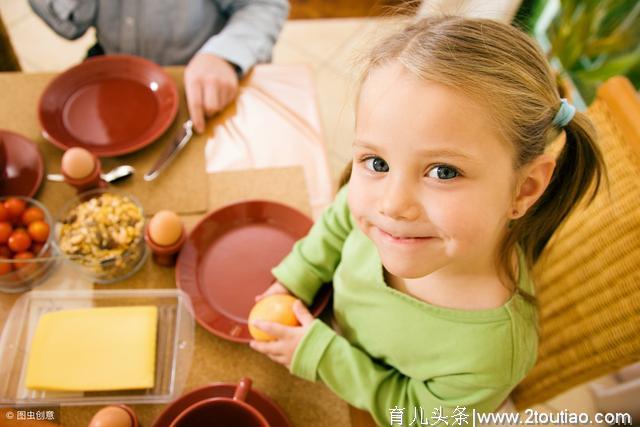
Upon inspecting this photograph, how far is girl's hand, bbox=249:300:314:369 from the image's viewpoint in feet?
2.43

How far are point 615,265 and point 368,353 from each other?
1.41 ft

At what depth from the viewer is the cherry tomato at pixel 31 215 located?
831 millimetres

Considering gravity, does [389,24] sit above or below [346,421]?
above

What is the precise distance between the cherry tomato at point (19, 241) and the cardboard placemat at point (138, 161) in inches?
4.1

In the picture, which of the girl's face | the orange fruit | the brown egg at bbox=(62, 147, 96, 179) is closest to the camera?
the girl's face

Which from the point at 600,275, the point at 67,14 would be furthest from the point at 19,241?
the point at 600,275

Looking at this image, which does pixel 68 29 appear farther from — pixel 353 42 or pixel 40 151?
pixel 353 42

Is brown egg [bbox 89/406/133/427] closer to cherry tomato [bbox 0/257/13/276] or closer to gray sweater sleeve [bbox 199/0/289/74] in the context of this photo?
cherry tomato [bbox 0/257/13/276]

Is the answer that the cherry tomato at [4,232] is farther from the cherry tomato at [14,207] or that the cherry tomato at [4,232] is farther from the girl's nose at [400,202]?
the girl's nose at [400,202]

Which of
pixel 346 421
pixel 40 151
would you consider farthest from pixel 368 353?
pixel 40 151

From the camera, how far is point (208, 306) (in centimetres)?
83

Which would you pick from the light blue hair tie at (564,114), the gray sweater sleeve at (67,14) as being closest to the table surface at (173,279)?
the gray sweater sleeve at (67,14)

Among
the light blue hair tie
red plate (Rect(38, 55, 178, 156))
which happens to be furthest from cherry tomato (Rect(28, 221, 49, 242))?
the light blue hair tie

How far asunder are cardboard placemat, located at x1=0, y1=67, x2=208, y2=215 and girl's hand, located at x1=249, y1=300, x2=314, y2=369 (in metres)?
0.30
